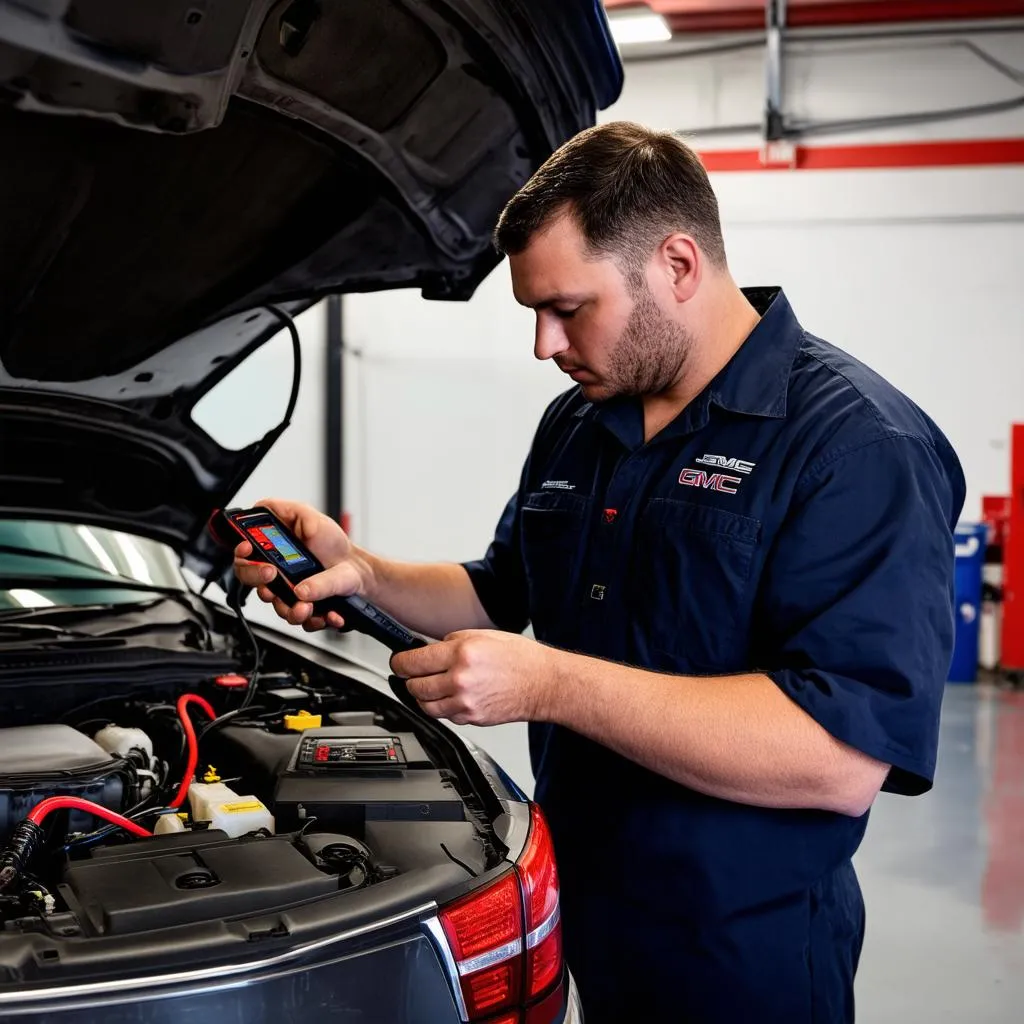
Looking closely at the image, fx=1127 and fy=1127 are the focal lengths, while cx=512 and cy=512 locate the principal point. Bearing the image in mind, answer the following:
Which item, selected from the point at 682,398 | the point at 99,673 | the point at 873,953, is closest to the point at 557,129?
the point at 682,398

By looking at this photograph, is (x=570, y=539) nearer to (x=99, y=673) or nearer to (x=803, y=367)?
(x=803, y=367)

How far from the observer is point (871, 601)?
1.23m

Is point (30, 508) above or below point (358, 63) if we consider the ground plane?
below

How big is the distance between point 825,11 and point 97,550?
5719 millimetres

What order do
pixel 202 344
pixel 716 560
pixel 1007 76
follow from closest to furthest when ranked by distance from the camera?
pixel 716 560
pixel 202 344
pixel 1007 76

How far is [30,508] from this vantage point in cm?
213

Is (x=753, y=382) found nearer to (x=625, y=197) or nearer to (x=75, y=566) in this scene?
(x=625, y=197)

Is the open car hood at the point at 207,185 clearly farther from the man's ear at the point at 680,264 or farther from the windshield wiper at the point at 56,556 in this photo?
the man's ear at the point at 680,264

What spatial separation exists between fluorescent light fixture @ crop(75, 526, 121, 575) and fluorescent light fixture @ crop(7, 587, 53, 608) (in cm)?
18

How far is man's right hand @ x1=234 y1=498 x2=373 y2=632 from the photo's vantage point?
152cm

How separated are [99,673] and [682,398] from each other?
1099mm

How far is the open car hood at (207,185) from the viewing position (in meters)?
1.23

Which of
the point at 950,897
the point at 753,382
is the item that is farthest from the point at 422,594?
the point at 950,897

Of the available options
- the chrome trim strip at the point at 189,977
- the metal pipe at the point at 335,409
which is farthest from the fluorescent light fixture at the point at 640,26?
the chrome trim strip at the point at 189,977
